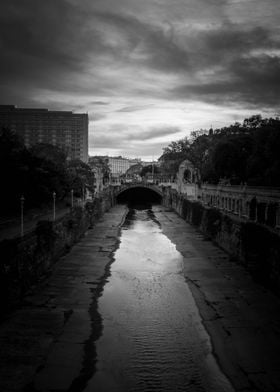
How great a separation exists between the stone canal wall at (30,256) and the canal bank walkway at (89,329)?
686mm

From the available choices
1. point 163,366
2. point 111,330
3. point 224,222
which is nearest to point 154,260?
point 224,222

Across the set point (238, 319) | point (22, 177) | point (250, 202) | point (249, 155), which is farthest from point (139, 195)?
point (238, 319)

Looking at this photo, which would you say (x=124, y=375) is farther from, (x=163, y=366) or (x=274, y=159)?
(x=274, y=159)

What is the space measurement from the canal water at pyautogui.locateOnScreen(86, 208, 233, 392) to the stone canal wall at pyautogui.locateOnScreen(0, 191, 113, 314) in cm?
395

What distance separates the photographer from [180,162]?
106 m

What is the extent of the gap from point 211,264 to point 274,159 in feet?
81.6

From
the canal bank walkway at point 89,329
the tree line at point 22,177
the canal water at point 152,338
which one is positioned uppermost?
the tree line at point 22,177

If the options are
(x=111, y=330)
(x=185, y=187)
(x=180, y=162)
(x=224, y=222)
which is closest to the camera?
(x=111, y=330)

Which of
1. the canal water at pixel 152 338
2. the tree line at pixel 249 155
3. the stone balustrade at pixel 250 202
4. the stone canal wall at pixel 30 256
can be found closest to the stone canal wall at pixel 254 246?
the canal water at pixel 152 338

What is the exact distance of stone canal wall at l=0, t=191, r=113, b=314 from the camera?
1691cm

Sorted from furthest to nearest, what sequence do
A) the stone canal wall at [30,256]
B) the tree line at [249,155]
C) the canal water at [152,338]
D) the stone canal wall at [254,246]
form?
1. the tree line at [249,155]
2. the stone canal wall at [254,246]
3. the stone canal wall at [30,256]
4. the canal water at [152,338]

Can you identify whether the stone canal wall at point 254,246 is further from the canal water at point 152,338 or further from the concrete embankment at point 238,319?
the canal water at point 152,338

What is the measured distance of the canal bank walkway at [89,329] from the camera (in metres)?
11.7

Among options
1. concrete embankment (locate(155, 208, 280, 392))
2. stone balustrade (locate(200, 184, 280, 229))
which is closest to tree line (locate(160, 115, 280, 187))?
stone balustrade (locate(200, 184, 280, 229))
